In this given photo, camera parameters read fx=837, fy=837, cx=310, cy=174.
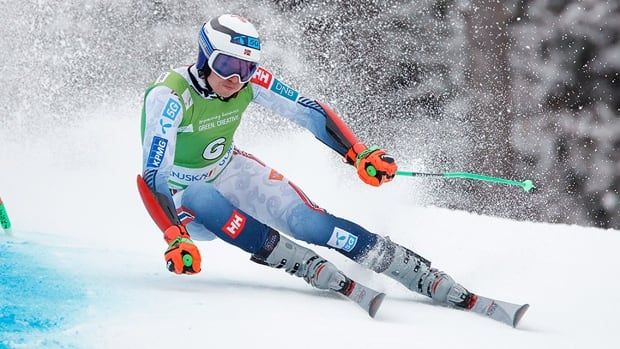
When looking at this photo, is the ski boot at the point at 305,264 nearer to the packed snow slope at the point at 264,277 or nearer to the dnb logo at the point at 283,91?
the packed snow slope at the point at 264,277

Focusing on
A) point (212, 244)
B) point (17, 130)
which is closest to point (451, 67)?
point (17, 130)

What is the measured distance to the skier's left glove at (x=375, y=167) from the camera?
3.73 meters

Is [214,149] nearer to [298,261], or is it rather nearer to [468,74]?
[298,261]

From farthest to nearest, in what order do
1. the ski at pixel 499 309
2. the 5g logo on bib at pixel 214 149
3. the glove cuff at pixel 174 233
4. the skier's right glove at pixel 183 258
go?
1. the 5g logo on bib at pixel 214 149
2. the ski at pixel 499 309
3. the glove cuff at pixel 174 233
4. the skier's right glove at pixel 183 258

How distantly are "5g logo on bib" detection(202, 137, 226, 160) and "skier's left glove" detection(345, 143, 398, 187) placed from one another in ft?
2.06

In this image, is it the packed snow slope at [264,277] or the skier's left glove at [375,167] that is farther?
the skier's left glove at [375,167]

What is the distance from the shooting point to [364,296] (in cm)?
349

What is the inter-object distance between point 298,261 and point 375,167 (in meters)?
0.54

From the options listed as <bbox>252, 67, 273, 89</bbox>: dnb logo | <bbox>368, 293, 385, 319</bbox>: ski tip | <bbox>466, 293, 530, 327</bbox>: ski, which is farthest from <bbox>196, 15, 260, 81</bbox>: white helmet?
<bbox>466, 293, 530, 327</bbox>: ski

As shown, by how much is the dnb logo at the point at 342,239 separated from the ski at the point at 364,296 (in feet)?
0.65

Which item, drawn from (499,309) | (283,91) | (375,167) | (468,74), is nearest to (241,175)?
(283,91)

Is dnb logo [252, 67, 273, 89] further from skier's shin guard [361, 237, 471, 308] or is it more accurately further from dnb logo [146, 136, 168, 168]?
skier's shin guard [361, 237, 471, 308]

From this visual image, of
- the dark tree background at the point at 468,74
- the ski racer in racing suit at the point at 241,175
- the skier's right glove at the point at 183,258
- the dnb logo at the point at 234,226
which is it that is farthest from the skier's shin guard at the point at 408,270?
the dark tree background at the point at 468,74

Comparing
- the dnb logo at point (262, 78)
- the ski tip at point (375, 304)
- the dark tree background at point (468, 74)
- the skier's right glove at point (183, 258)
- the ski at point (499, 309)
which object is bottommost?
the skier's right glove at point (183, 258)
